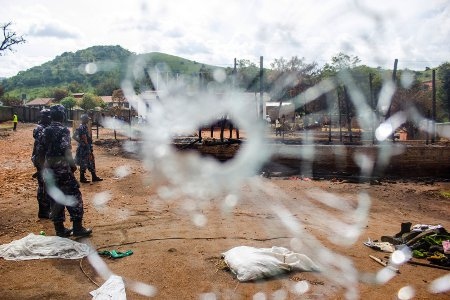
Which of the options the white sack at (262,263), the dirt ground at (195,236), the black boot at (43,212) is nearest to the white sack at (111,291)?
the dirt ground at (195,236)

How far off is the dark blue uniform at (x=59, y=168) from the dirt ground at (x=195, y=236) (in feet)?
1.89

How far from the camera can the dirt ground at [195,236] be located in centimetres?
392

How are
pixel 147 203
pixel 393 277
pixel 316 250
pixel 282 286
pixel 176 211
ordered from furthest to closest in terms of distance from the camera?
1. pixel 147 203
2. pixel 176 211
3. pixel 316 250
4. pixel 393 277
5. pixel 282 286

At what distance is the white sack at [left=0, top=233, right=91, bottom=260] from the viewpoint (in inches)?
181

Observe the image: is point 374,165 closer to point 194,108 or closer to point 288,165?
point 288,165

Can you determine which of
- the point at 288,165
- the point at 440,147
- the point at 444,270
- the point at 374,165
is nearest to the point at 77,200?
the point at 444,270

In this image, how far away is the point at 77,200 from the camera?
5348 millimetres

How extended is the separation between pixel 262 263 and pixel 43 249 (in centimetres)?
288

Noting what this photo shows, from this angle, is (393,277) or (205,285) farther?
(393,277)

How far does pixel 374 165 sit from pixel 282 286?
965 centimetres

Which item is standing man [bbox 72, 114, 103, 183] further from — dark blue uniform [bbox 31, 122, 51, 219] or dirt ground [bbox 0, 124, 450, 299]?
dark blue uniform [bbox 31, 122, 51, 219]

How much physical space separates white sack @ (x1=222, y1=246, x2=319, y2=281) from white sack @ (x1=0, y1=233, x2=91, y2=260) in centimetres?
201

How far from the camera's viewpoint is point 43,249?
4680mm

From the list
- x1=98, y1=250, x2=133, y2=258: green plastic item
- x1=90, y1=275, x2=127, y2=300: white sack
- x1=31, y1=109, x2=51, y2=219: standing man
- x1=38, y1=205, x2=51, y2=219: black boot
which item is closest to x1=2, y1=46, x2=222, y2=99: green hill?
x1=31, y1=109, x2=51, y2=219: standing man
